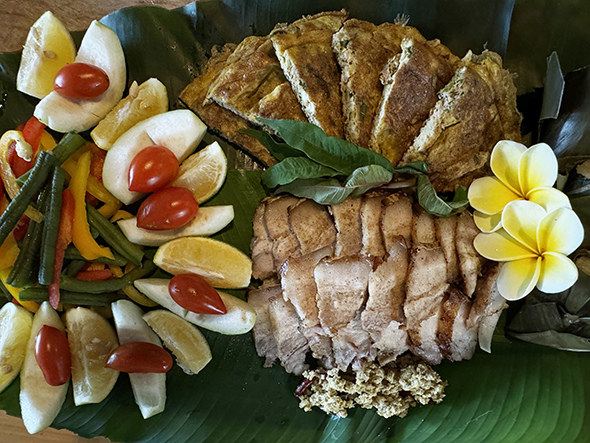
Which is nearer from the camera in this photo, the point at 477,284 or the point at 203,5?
the point at 477,284

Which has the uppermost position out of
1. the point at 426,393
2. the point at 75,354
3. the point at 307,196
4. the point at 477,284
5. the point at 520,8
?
the point at 520,8

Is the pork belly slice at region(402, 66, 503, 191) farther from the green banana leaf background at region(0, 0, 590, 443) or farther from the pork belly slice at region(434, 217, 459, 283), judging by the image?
the green banana leaf background at region(0, 0, 590, 443)

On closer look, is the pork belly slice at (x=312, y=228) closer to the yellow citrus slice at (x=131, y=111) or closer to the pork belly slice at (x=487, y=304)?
the pork belly slice at (x=487, y=304)

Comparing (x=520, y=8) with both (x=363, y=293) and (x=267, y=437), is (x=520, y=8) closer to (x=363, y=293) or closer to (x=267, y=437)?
(x=363, y=293)

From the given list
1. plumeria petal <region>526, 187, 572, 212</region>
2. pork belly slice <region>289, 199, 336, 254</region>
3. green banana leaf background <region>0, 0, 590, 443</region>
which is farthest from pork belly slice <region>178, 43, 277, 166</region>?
plumeria petal <region>526, 187, 572, 212</region>

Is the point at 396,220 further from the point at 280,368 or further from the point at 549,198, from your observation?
the point at 280,368

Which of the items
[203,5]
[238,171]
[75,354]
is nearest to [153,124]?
[238,171]
